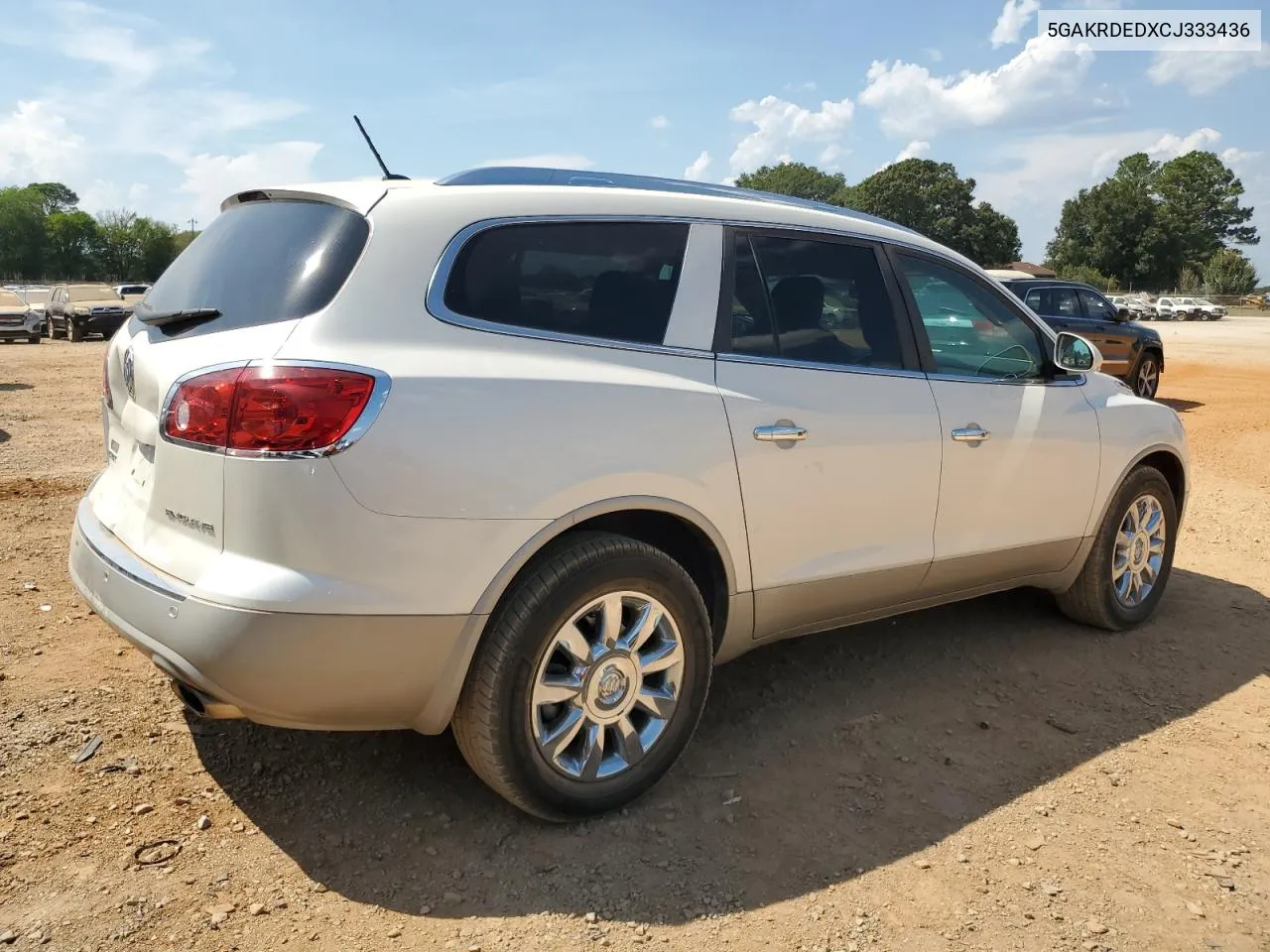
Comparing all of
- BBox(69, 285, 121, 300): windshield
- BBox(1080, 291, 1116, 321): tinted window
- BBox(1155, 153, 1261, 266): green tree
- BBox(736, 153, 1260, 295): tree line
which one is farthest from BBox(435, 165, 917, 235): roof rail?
BBox(1155, 153, 1261, 266): green tree

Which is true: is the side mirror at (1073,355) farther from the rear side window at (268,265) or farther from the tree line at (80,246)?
the tree line at (80,246)

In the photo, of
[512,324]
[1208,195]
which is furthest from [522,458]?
[1208,195]

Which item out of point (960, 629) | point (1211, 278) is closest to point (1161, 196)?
point (1211, 278)

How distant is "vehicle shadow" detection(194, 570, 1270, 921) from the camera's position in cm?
273

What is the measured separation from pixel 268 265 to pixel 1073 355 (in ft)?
10.8

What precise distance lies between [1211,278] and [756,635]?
86.7 m

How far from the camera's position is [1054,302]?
44.0ft

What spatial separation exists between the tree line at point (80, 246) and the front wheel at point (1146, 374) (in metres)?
77.1

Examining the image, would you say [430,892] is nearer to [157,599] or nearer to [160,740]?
[157,599]

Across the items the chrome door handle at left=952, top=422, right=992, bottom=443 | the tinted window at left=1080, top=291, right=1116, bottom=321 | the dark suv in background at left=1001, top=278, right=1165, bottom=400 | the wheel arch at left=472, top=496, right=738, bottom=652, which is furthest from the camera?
the tinted window at left=1080, top=291, right=1116, bottom=321

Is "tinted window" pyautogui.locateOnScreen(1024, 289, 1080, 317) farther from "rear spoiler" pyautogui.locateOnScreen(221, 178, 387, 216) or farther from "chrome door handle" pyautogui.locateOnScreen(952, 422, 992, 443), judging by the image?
"rear spoiler" pyautogui.locateOnScreen(221, 178, 387, 216)

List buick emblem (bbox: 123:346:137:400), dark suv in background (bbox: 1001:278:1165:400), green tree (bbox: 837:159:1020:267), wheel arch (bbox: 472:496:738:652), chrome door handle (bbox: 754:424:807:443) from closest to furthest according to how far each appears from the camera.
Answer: wheel arch (bbox: 472:496:738:652)
buick emblem (bbox: 123:346:137:400)
chrome door handle (bbox: 754:424:807:443)
dark suv in background (bbox: 1001:278:1165:400)
green tree (bbox: 837:159:1020:267)

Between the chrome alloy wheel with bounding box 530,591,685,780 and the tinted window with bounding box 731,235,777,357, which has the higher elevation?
the tinted window with bounding box 731,235,777,357

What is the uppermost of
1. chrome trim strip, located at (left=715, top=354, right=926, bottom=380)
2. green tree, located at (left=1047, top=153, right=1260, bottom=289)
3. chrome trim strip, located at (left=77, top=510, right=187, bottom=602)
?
green tree, located at (left=1047, top=153, right=1260, bottom=289)
